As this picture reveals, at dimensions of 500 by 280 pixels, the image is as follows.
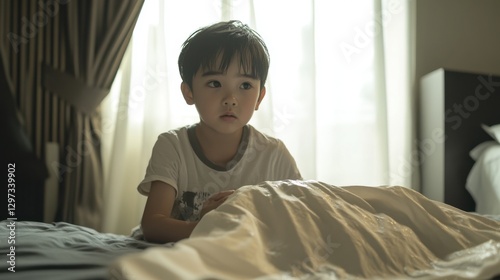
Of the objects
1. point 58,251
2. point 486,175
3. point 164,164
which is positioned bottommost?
point 486,175

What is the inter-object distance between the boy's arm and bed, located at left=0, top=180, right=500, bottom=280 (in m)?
0.08

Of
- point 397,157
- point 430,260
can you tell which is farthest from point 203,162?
point 397,157

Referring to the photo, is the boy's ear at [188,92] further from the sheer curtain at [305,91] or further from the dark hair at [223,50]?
the sheer curtain at [305,91]

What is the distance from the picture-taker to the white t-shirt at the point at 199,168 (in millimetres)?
981

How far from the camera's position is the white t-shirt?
98cm

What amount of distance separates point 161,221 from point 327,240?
1.29 feet

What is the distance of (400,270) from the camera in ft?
1.66

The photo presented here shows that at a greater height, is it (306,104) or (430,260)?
(306,104)

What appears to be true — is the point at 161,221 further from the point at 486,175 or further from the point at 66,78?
the point at 486,175

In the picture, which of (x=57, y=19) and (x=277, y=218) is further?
(x=57, y=19)

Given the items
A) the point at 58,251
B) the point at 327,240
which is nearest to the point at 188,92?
the point at 58,251

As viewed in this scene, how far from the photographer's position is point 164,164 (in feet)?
3.18

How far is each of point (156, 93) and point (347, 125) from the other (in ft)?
3.70

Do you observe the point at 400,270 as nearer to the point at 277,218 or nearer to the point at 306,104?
the point at 277,218
